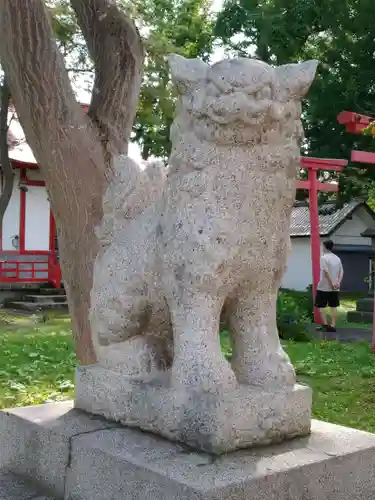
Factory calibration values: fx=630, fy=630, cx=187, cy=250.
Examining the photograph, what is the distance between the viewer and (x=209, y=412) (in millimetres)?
1921

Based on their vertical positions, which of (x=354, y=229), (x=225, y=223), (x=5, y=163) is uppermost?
(x=5, y=163)

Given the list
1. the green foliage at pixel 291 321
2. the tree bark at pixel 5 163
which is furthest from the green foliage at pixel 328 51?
the tree bark at pixel 5 163

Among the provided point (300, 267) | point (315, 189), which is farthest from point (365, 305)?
point (300, 267)

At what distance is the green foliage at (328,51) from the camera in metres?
14.0

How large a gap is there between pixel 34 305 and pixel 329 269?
6.11m

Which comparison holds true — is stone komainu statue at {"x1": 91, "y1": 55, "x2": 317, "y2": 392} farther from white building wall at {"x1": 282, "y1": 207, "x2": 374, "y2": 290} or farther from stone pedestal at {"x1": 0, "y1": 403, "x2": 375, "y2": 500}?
white building wall at {"x1": 282, "y1": 207, "x2": 374, "y2": 290}

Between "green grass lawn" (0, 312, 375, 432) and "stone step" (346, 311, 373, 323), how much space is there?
13.2 feet

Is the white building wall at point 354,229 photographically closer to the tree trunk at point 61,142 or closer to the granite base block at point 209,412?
the tree trunk at point 61,142

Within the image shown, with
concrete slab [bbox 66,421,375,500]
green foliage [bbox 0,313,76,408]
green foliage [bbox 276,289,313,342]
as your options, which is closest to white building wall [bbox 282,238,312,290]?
green foliage [bbox 276,289,313,342]

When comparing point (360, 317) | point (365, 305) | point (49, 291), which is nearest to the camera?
point (360, 317)

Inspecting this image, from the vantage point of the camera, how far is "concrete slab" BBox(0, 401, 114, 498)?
2.18 meters

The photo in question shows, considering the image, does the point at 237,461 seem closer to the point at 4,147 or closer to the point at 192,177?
the point at 192,177

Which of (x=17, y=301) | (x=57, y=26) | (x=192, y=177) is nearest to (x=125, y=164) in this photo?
(x=192, y=177)

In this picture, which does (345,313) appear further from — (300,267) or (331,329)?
(300,267)
